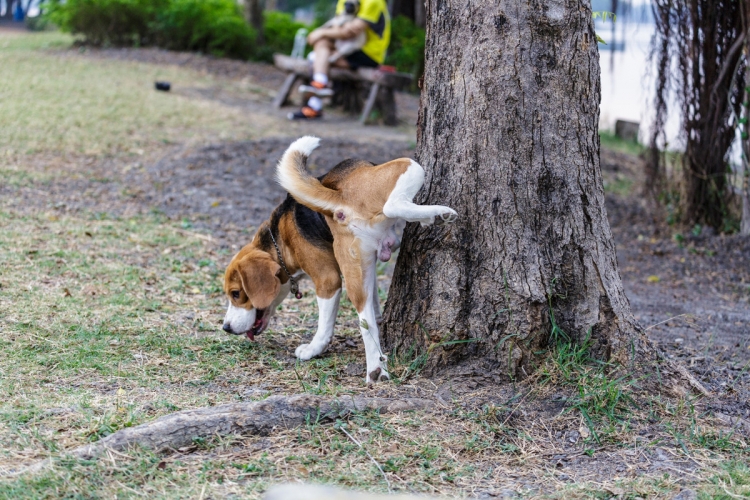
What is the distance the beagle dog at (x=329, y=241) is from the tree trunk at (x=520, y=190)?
28cm

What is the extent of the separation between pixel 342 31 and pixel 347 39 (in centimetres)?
23

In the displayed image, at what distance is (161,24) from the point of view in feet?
58.1

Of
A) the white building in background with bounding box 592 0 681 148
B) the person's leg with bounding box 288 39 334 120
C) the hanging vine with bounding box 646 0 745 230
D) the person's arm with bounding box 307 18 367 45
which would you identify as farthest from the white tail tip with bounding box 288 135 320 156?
the person's arm with bounding box 307 18 367 45

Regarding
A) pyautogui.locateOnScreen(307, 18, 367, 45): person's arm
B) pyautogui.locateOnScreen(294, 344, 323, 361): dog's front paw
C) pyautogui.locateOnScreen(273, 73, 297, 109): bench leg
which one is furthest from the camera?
pyautogui.locateOnScreen(273, 73, 297, 109): bench leg

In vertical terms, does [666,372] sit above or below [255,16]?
below

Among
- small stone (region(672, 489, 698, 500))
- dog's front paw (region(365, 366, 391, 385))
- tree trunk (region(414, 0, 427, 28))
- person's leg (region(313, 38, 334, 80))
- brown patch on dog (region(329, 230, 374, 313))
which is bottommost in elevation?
small stone (region(672, 489, 698, 500))

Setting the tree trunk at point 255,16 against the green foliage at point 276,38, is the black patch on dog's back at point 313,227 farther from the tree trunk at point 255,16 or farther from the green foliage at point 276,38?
the tree trunk at point 255,16

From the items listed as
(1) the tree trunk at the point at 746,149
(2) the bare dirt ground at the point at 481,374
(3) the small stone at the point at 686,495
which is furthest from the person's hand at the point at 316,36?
(3) the small stone at the point at 686,495

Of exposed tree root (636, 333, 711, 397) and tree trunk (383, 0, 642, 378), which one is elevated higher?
tree trunk (383, 0, 642, 378)

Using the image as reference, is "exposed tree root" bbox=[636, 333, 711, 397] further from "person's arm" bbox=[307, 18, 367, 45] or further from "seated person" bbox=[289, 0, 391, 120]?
"person's arm" bbox=[307, 18, 367, 45]

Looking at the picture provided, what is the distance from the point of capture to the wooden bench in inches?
499

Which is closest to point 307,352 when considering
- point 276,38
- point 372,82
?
point 372,82

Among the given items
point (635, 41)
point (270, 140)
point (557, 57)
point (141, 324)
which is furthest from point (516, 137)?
point (270, 140)

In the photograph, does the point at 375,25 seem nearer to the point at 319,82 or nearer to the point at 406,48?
the point at 319,82
